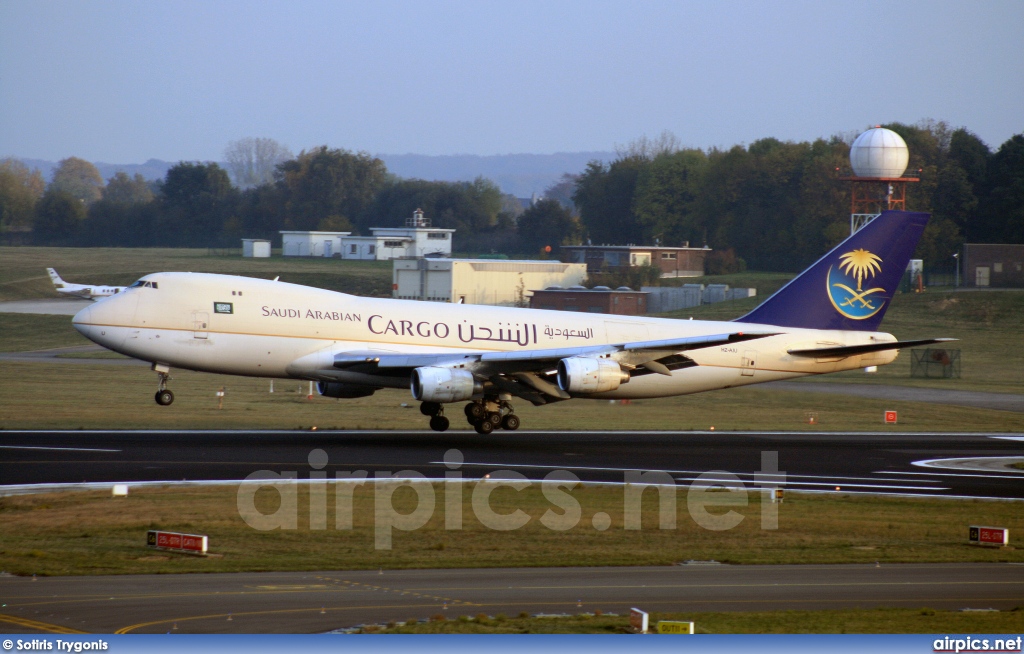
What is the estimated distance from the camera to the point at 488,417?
39.5 metres

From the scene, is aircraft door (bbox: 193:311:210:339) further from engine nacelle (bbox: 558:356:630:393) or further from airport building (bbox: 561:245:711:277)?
airport building (bbox: 561:245:711:277)

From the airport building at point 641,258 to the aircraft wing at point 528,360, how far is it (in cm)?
7602

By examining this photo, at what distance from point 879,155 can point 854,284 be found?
58067 millimetres

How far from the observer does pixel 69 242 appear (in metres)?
140

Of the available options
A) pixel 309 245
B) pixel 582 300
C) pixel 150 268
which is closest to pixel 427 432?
pixel 582 300

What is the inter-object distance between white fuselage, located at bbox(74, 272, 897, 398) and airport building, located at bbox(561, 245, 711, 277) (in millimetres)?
72228

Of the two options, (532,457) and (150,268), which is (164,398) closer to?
(532,457)

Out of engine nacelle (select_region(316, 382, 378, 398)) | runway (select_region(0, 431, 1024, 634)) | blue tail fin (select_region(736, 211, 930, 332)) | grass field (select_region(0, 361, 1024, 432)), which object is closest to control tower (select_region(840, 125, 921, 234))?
grass field (select_region(0, 361, 1024, 432))

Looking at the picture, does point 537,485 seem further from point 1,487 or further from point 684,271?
point 684,271

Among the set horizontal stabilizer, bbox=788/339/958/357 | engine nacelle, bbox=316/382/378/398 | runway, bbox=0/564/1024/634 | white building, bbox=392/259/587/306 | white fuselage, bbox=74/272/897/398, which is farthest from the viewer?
white building, bbox=392/259/587/306

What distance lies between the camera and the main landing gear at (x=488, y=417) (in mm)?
39500

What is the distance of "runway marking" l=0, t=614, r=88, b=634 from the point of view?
1428 cm

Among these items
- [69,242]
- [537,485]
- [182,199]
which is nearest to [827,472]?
[537,485]

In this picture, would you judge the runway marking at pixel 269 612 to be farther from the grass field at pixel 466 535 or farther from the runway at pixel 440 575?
the grass field at pixel 466 535
